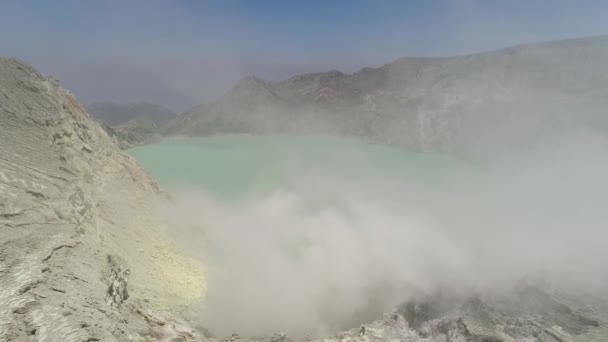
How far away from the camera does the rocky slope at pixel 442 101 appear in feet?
168

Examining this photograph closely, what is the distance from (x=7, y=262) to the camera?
23.3ft

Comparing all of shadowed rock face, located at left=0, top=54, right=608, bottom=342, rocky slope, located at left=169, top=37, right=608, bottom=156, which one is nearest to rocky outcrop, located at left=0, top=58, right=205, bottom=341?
shadowed rock face, located at left=0, top=54, right=608, bottom=342

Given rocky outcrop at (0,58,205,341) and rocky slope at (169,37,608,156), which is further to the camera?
rocky slope at (169,37,608,156)

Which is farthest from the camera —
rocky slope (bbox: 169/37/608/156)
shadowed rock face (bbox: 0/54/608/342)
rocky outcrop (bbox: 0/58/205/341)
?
rocky slope (bbox: 169/37/608/156)

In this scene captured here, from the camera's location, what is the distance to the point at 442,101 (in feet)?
214

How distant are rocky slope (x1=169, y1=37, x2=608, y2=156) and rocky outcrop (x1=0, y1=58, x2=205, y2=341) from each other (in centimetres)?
4877

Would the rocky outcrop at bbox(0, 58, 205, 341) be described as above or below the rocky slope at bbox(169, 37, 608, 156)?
below

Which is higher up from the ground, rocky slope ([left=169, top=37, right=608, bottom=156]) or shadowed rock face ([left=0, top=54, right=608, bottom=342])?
rocky slope ([left=169, top=37, right=608, bottom=156])

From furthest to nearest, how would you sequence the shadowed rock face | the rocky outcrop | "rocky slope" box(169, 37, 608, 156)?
"rocky slope" box(169, 37, 608, 156) < the shadowed rock face < the rocky outcrop

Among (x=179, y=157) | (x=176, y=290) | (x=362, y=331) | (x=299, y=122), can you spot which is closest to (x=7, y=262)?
(x=176, y=290)

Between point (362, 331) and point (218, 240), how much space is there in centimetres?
1115

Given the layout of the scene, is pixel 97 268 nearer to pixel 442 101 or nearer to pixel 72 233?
pixel 72 233

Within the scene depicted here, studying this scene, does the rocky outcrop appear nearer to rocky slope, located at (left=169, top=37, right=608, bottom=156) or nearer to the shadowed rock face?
the shadowed rock face

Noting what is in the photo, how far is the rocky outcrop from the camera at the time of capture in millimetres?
6539
